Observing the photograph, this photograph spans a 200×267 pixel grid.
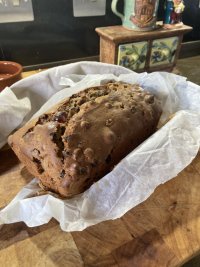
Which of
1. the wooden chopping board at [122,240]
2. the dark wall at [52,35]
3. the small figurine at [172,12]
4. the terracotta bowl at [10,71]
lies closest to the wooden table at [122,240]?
the wooden chopping board at [122,240]

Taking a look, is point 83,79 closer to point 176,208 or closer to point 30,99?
point 30,99

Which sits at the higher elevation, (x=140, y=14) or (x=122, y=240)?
(x=140, y=14)

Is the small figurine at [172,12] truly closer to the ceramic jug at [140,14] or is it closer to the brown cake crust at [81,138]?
the ceramic jug at [140,14]

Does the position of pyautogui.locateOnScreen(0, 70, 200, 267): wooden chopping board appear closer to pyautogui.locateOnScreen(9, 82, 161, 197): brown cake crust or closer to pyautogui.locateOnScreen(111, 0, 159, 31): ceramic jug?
pyautogui.locateOnScreen(9, 82, 161, 197): brown cake crust

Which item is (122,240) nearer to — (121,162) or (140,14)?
(121,162)

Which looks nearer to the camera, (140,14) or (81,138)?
(81,138)

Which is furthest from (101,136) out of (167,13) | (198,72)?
(198,72)

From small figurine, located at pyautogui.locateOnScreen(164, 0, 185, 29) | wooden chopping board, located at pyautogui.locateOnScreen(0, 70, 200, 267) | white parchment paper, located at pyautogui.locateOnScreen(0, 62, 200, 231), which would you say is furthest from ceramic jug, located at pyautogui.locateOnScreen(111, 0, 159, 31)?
wooden chopping board, located at pyautogui.locateOnScreen(0, 70, 200, 267)

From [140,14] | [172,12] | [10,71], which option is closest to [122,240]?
[10,71]
